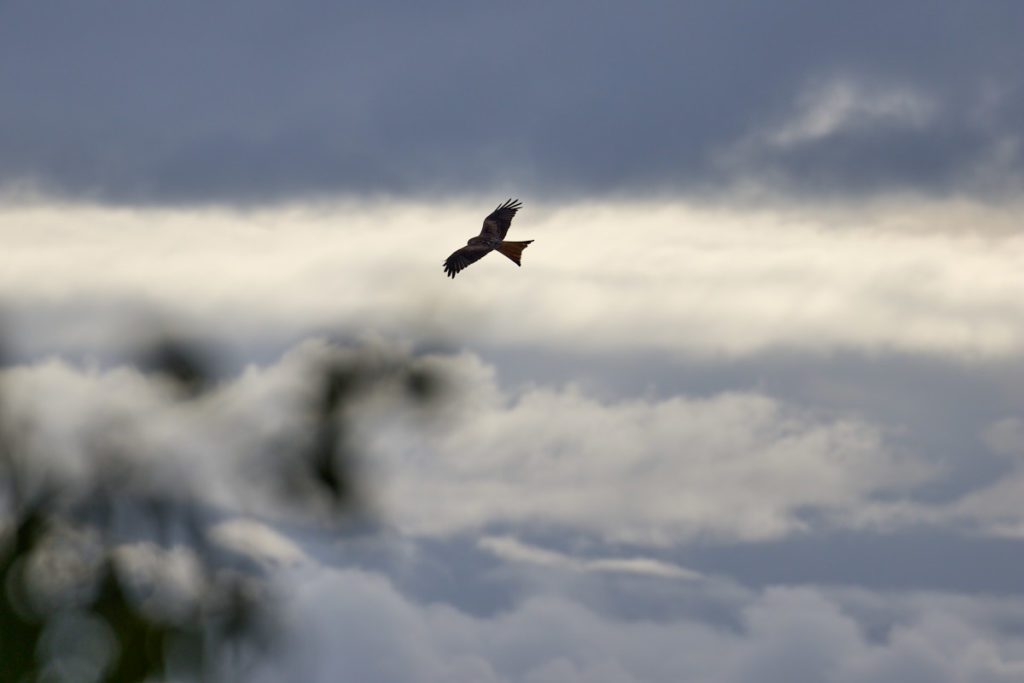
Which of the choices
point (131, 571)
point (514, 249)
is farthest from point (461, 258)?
point (131, 571)

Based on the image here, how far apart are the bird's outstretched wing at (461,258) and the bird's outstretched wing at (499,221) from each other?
1.08 metres

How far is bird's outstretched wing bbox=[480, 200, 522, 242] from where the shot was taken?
4247 cm

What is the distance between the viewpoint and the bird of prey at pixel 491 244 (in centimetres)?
4012

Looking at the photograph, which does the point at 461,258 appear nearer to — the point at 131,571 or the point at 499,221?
the point at 499,221

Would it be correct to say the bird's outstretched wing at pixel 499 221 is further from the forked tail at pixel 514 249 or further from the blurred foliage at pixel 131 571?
the blurred foliage at pixel 131 571

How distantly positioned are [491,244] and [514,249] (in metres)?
2.00

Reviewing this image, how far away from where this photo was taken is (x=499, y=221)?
43.3 meters

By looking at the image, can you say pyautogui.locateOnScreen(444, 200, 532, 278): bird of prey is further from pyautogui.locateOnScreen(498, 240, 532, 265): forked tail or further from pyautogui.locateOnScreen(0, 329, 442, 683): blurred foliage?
pyautogui.locateOnScreen(0, 329, 442, 683): blurred foliage

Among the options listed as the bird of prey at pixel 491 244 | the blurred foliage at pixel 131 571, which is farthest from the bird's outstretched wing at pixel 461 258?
the blurred foliage at pixel 131 571

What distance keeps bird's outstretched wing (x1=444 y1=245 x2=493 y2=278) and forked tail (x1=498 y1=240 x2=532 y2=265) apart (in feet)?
2.55

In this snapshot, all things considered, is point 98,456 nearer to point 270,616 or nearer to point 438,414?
point 270,616

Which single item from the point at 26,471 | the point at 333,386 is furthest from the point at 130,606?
the point at 333,386

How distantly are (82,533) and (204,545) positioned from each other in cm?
159

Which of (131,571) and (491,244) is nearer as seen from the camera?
(131,571)
